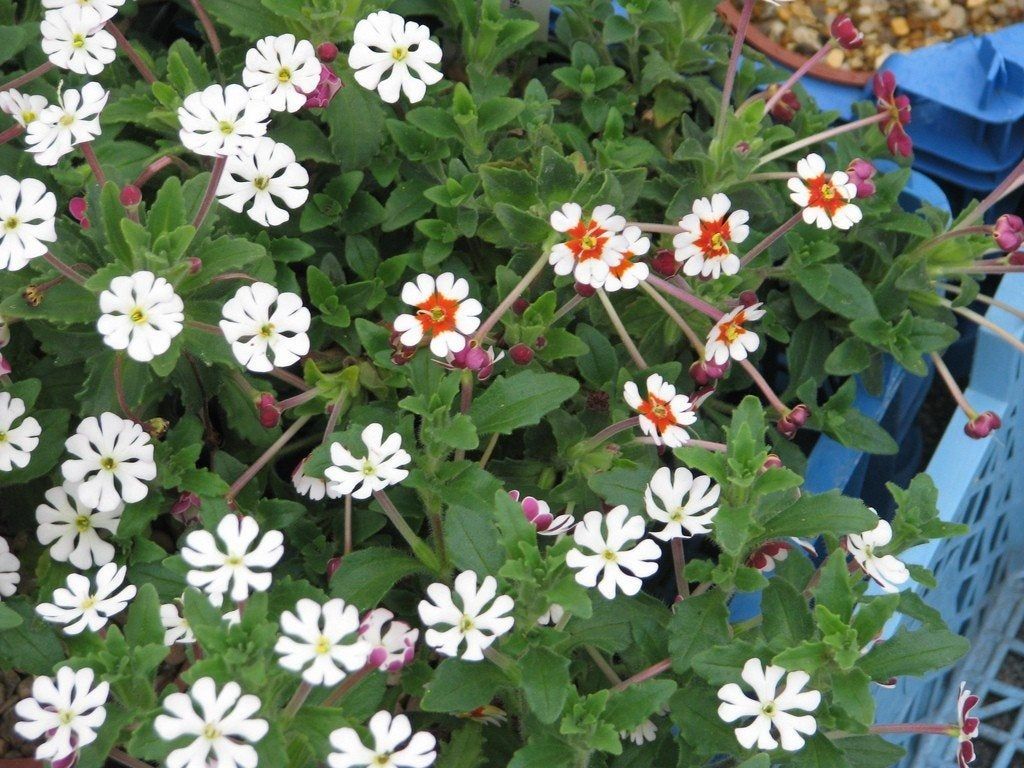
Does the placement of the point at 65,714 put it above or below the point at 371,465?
below

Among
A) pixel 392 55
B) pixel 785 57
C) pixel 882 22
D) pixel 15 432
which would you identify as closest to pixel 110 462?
pixel 15 432

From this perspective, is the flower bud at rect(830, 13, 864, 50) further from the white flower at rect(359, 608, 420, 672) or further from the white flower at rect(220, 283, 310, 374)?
the white flower at rect(359, 608, 420, 672)

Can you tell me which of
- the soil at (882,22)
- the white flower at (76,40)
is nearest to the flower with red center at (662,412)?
the white flower at (76,40)

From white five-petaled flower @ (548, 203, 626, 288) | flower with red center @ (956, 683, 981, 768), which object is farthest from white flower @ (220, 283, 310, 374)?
flower with red center @ (956, 683, 981, 768)

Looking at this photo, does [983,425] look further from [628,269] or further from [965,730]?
[628,269]

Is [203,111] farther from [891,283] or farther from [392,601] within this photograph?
[891,283]

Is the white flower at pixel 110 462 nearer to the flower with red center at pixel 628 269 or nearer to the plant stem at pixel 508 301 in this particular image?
the plant stem at pixel 508 301

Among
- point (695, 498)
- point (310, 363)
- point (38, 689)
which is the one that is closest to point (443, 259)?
point (310, 363)
